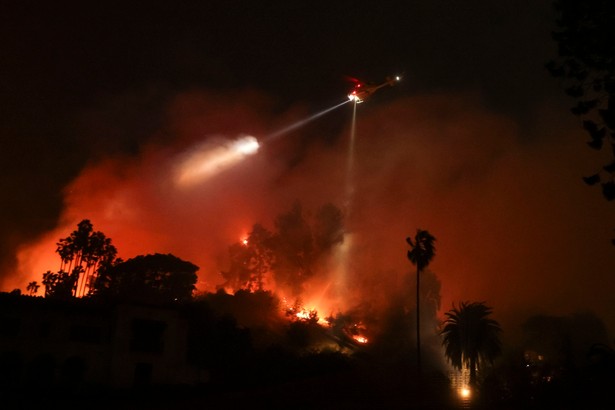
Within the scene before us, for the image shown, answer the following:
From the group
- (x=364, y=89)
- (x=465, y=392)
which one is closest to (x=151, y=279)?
(x=364, y=89)

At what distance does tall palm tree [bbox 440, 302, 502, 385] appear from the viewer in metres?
59.2

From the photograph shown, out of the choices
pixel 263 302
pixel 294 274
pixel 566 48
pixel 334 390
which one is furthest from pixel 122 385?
pixel 294 274

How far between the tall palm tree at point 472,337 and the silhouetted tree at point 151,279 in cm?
4224

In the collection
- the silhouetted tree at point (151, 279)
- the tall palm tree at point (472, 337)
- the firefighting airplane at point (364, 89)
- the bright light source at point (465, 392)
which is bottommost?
the bright light source at point (465, 392)

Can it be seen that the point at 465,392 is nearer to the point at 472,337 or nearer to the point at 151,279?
the point at 472,337

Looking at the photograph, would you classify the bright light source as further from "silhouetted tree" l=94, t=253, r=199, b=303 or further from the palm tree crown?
"silhouetted tree" l=94, t=253, r=199, b=303

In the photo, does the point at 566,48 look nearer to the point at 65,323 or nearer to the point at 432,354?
the point at 65,323

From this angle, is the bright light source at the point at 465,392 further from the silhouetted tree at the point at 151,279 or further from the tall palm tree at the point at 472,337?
the silhouetted tree at the point at 151,279

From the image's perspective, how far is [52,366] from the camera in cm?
3462

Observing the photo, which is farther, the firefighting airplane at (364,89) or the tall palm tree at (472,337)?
the firefighting airplane at (364,89)

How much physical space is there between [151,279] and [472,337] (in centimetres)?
5184

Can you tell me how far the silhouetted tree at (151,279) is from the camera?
82188 millimetres

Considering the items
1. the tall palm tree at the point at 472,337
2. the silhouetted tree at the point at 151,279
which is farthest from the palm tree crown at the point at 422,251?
the silhouetted tree at the point at 151,279

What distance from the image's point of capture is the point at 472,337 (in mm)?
60156
